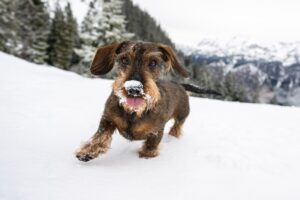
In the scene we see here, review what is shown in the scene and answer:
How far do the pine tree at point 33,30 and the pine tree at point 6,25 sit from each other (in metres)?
6.72

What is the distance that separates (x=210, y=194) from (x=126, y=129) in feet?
4.26

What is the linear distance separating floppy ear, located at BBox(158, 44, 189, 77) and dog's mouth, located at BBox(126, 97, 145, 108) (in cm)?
108

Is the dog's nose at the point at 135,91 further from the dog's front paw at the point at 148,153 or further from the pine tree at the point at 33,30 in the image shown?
the pine tree at the point at 33,30

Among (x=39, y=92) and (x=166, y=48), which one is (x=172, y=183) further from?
(x=39, y=92)

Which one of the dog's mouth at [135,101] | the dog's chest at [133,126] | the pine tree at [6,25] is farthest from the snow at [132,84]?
the pine tree at [6,25]

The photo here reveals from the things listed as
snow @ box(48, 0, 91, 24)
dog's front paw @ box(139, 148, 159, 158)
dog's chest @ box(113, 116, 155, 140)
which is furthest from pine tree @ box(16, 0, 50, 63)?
snow @ box(48, 0, 91, 24)

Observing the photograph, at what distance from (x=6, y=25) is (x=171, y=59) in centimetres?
3641

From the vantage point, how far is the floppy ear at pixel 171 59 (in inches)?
174

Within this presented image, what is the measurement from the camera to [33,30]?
4794 cm

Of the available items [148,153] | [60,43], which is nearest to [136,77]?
[148,153]

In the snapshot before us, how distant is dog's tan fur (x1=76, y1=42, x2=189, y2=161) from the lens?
145 inches

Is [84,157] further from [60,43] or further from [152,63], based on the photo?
[60,43]

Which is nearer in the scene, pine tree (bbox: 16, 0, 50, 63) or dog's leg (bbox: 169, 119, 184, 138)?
dog's leg (bbox: 169, 119, 184, 138)

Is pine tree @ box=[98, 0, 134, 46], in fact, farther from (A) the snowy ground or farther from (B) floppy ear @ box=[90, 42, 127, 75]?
(B) floppy ear @ box=[90, 42, 127, 75]
